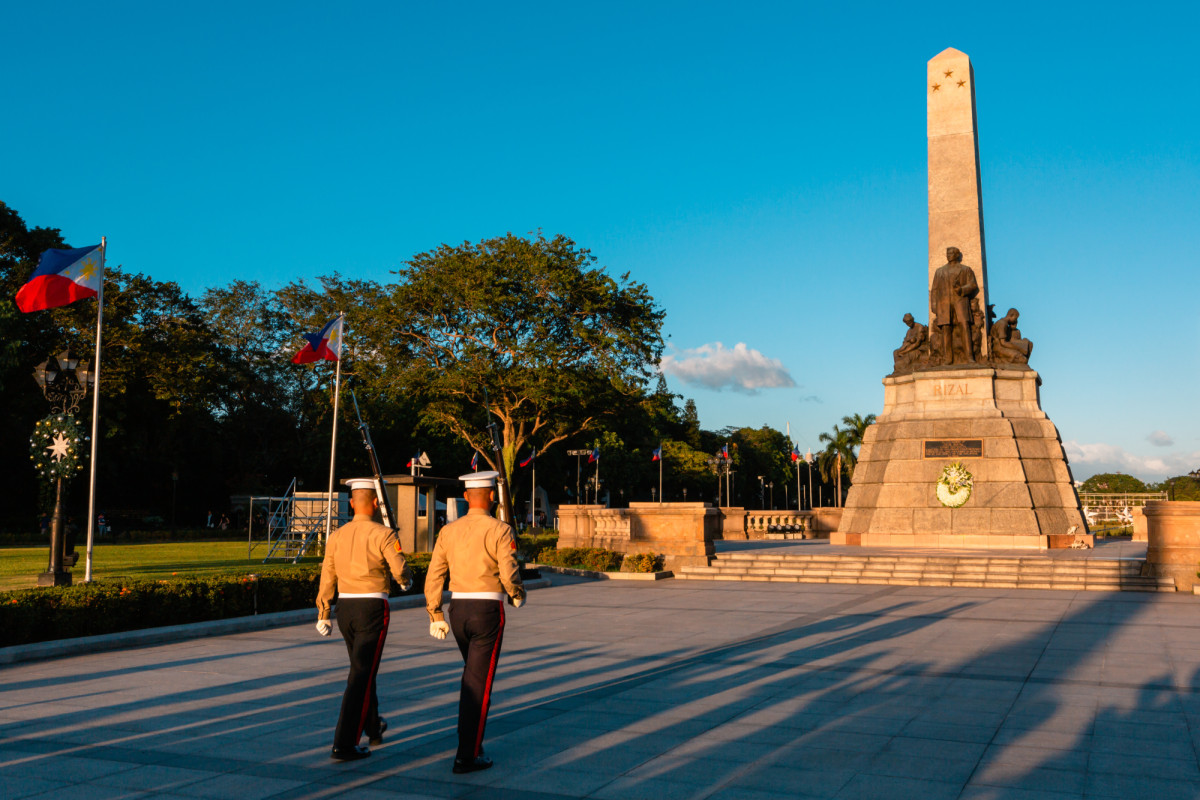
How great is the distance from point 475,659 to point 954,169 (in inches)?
1145

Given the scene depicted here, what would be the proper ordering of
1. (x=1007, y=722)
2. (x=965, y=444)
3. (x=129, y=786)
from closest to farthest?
(x=129, y=786)
(x=1007, y=722)
(x=965, y=444)

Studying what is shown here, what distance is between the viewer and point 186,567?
22688 millimetres

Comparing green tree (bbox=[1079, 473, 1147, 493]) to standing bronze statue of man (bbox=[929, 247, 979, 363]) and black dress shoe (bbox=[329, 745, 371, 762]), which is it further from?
black dress shoe (bbox=[329, 745, 371, 762])

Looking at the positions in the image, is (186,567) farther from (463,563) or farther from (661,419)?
(661,419)

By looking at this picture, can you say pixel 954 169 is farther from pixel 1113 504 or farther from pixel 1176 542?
pixel 1113 504

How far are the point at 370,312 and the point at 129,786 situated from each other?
114 ft

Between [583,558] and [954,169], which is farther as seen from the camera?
[954,169]

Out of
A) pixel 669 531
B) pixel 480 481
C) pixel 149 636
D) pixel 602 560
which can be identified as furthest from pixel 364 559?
pixel 669 531

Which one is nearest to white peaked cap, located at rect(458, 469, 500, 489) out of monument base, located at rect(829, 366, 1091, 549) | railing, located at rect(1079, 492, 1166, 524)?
monument base, located at rect(829, 366, 1091, 549)

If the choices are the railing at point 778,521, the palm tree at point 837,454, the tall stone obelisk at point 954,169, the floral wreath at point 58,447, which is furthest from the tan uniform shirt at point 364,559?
the palm tree at point 837,454

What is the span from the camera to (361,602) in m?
6.72

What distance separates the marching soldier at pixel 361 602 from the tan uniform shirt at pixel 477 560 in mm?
309

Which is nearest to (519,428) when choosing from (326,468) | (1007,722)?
(326,468)

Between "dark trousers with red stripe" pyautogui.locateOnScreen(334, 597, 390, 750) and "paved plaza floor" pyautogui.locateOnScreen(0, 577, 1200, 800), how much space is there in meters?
0.21
